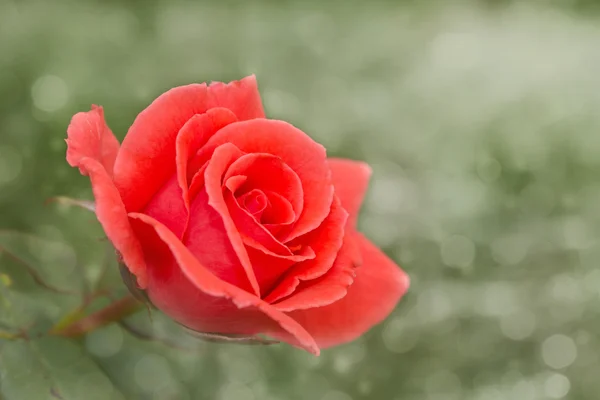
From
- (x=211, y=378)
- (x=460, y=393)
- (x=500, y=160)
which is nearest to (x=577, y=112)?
(x=500, y=160)

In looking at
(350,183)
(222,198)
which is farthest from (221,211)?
(350,183)

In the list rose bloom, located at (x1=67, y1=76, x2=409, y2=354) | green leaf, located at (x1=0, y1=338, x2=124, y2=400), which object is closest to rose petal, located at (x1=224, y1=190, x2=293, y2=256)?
rose bloom, located at (x1=67, y1=76, x2=409, y2=354)

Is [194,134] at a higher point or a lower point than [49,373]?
higher

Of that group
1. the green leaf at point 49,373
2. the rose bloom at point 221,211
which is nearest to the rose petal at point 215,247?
the rose bloom at point 221,211

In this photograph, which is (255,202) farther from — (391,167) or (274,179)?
(391,167)

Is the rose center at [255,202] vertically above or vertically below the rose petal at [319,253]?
above

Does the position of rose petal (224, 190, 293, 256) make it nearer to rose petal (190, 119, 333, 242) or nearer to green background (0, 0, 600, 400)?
rose petal (190, 119, 333, 242)

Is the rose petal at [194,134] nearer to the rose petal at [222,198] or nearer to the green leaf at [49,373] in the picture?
the rose petal at [222,198]

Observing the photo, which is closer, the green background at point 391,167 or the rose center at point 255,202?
the rose center at point 255,202
